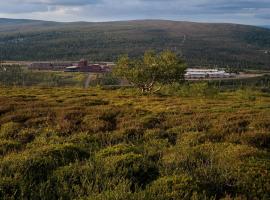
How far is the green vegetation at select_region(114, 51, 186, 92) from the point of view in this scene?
78.3m

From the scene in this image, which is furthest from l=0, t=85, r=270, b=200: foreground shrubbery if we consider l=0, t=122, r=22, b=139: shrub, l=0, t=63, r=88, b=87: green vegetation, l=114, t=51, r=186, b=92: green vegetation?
l=0, t=63, r=88, b=87: green vegetation

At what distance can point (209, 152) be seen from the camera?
48.6ft

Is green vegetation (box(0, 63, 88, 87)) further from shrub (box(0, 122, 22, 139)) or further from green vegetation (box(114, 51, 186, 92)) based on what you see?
shrub (box(0, 122, 22, 139))

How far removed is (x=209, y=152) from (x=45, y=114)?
13912 mm

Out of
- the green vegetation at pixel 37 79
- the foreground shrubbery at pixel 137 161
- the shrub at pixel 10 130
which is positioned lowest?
the green vegetation at pixel 37 79

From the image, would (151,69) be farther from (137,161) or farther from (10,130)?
(137,161)

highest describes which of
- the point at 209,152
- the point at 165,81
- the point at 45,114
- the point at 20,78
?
the point at 209,152

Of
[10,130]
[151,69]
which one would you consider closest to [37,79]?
[151,69]

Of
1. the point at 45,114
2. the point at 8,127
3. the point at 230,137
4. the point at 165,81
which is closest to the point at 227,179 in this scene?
the point at 230,137

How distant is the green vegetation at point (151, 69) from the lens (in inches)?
3082

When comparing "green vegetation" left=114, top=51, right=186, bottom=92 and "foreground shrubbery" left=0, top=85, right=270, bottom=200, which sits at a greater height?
"foreground shrubbery" left=0, top=85, right=270, bottom=200

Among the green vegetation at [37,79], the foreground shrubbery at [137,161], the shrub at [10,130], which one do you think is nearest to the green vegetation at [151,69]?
the shrub at [10,130]

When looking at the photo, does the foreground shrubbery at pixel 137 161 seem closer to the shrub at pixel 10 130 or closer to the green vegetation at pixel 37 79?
the shrub at pixel 10 130

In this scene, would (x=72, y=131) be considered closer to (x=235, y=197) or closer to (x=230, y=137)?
(x=230, y=137)
